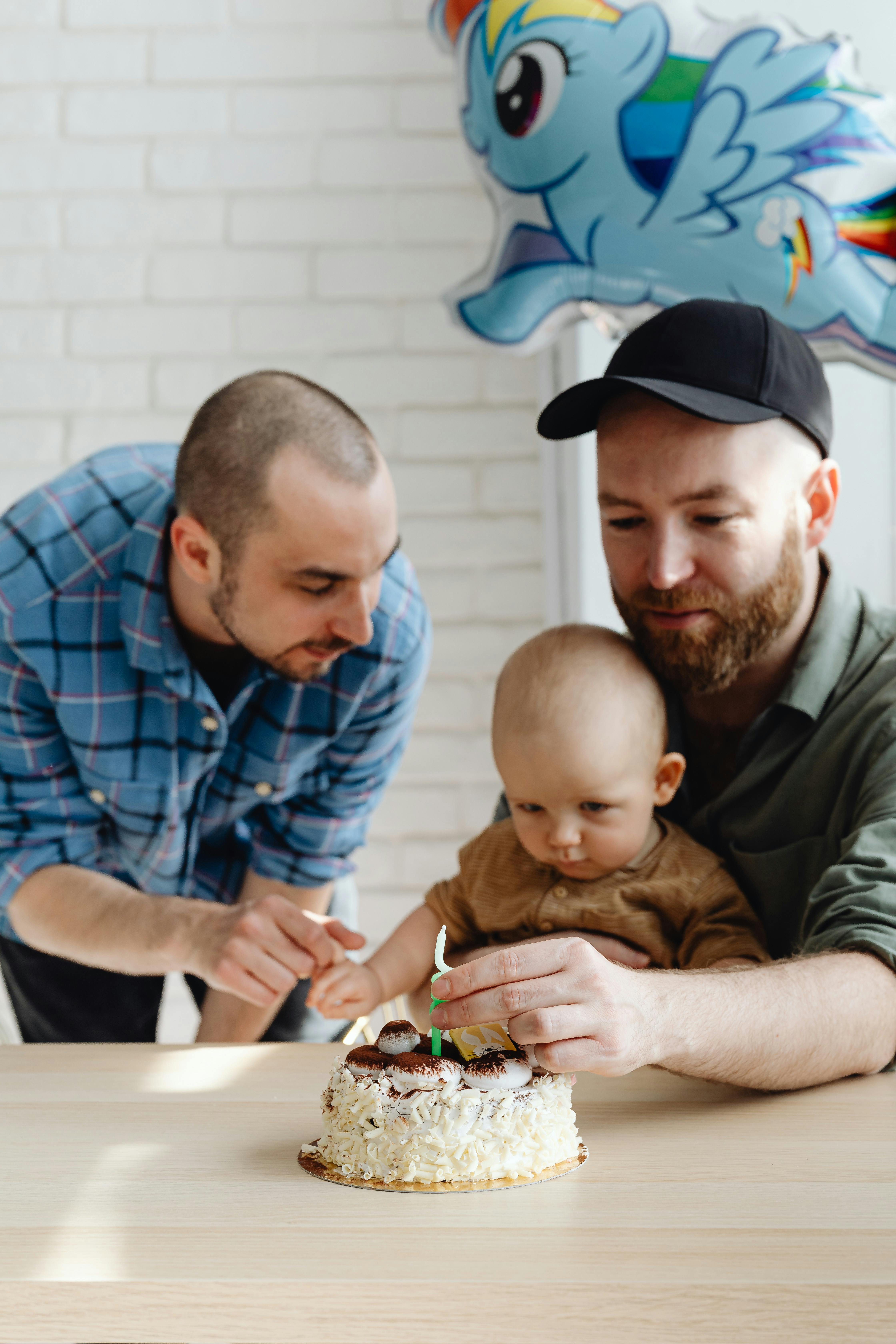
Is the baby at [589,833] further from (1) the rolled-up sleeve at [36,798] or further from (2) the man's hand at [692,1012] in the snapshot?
(1) the rolled-up sleeve at [36,798]

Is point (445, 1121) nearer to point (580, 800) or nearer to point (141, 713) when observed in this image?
point (580, 800)

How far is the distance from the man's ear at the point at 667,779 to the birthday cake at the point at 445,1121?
0.57m

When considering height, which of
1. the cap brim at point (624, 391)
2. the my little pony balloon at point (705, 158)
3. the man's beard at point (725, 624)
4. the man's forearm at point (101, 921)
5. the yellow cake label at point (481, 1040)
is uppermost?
the my little pony balloon at point (705, 158)

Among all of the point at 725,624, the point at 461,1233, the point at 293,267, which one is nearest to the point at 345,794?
the point at 725,624

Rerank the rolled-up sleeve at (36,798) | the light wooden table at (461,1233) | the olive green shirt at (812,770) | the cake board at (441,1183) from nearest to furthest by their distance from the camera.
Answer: the light wooden table at (461,1233) < the cake board at (441,1183) < the olive green shirt at (812,770) < the rolled-up sleeve at (36,798)

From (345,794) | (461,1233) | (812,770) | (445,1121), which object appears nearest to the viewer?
(461,1233)

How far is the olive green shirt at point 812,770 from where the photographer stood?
1.30 meters

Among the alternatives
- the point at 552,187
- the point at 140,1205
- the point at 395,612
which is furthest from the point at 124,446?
the point at 140,1205

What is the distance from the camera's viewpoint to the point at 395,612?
76.2 inches

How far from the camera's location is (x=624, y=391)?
1451mm

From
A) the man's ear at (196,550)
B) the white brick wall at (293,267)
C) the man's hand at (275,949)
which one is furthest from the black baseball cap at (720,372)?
the white brick wall at (293,267)

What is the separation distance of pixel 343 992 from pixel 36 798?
0.79 meters

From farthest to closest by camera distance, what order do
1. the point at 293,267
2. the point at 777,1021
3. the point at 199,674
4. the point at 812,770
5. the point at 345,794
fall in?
the point at 293,267 < the point at 345,794 < the point at 199,674 < the point at 812,770 < the point at 777,1021

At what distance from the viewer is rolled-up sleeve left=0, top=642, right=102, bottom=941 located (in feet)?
6.23
